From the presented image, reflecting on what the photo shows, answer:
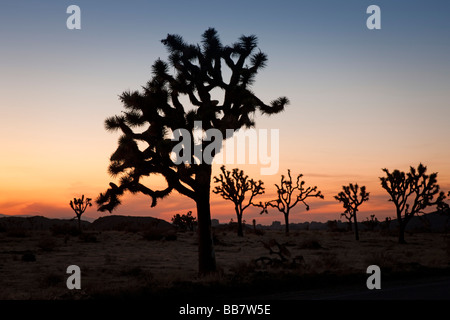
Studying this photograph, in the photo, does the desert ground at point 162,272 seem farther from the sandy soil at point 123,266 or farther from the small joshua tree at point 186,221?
the small joshua tree at point 186,221

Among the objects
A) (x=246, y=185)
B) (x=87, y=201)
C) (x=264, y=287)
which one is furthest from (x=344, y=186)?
(x=264, y=287)

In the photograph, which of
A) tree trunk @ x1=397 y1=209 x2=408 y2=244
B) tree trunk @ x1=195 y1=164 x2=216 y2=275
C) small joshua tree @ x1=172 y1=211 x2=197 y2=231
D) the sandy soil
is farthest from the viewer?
small joshua tree @ x1=172 y1=211 x2=197 y2=231

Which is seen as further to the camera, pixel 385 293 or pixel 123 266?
pixel 123 266

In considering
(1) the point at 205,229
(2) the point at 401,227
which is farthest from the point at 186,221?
(1) the point at 205,229

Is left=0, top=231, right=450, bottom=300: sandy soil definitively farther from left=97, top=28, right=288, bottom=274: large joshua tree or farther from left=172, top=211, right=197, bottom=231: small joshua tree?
left=172, top=211, right=197, bottom=231: small joshua tree

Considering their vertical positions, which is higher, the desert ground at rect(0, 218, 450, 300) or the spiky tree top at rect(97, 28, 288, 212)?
the spiky tree top at rect(97, 28, 288, 212)

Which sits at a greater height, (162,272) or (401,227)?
(401,227)

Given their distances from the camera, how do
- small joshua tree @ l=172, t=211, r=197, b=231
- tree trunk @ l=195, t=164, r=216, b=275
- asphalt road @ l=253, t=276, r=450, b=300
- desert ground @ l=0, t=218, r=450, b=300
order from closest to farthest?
asphalt road @ l=253, t=276, r=450, b=300 → desert ground @ l=0, t=218, r=450, b=300 → tree trunk @ l=195, t=164, r=216, b=275 → small joshua tree @ l=172, t=211, r=197, b=231

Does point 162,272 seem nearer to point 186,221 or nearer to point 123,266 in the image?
point 123,266

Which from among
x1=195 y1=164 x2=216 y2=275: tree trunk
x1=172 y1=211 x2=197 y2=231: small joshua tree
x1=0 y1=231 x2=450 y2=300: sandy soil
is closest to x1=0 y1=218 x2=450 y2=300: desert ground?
x1=0 y1=231 x2=450 y2=300: sandy soil

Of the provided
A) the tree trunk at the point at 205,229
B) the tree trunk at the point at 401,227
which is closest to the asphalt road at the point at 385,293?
the tree trunk at the point at 205,229

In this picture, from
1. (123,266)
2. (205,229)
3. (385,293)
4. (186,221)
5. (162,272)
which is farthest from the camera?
(186,221)

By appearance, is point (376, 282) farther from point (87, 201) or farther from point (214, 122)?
point (87, 201)

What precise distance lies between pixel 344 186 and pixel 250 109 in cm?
3534
